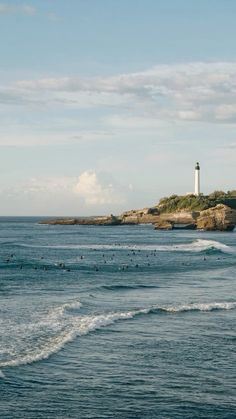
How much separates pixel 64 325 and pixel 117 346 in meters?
6.24

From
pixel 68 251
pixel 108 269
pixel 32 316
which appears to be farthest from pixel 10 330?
pixel 68 251

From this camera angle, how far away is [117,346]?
32.0 m

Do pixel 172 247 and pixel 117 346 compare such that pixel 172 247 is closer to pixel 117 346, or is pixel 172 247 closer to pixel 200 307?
pixel 200 307

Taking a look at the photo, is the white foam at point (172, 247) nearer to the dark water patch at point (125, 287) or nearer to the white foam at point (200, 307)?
the dark water patch at point (125, 287)

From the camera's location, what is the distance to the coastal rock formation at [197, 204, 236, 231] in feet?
548

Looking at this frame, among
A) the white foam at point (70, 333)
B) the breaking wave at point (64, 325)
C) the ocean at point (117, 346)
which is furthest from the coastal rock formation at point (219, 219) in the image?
the white foam at point (70, 333)

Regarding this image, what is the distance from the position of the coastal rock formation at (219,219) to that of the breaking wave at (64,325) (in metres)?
123

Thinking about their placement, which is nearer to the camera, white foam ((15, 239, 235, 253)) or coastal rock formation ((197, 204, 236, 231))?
white foam ((15, 239, 235, 253))

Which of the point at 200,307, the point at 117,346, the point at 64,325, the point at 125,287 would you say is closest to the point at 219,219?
the point at 125,287

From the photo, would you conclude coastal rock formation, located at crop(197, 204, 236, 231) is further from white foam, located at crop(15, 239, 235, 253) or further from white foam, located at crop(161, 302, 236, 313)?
white foam, located at crop(161, 302, 236, 313)

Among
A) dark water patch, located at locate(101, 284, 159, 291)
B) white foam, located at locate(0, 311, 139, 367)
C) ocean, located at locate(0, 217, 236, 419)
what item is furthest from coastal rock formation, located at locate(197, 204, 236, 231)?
white foam, located at locate(0, 311, 139, 367)

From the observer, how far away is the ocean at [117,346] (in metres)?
23.1

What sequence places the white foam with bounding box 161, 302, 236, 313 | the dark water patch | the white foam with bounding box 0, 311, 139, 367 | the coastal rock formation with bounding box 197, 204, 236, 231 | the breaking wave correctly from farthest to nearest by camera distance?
the coastal rock formation with bounding box 197, 204, 236, 231 → the dark water patch → the white foam with bounding box 161, 302, 236, 313 → the breaking wave → the white foam with bounding box 0, 311, 139, 367

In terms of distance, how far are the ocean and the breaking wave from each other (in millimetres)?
54
